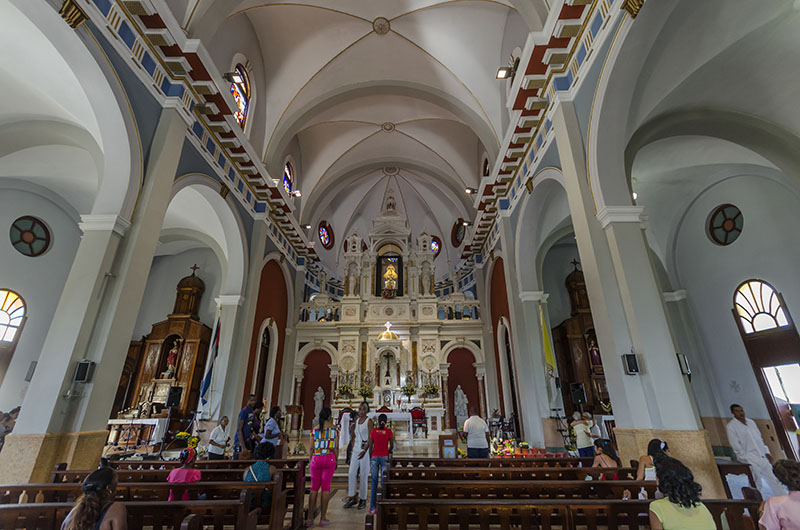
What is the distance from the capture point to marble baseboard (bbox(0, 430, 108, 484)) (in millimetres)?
4180

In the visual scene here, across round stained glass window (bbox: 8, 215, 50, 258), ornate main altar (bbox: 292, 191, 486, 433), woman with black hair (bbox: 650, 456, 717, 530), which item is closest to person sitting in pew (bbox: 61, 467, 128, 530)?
woman with black hair (bbox: 650, 456, 717, 530)

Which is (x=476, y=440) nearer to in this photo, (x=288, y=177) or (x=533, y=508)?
(x=533, y=508)

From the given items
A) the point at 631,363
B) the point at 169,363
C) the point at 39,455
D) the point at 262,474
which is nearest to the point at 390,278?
the point at 169,363

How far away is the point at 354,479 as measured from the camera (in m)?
5.11

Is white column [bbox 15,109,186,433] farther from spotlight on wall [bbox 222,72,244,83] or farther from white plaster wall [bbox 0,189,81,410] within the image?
white plaster wall [bbox 0,189,81,410]

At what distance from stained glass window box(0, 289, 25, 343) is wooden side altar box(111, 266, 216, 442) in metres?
3.50

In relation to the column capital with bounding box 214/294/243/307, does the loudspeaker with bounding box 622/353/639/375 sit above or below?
below

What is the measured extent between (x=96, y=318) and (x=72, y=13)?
406 centimetres

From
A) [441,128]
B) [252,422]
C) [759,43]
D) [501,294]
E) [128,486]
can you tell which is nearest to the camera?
[128,486]

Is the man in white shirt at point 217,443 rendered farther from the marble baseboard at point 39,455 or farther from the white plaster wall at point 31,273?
the white plaster wall at point 31,273

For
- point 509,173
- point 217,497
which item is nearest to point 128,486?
point 217,497

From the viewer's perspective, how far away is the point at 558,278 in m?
14.4

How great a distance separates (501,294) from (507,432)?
4.21 m

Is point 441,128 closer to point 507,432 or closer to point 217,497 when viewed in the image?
point 507,432
